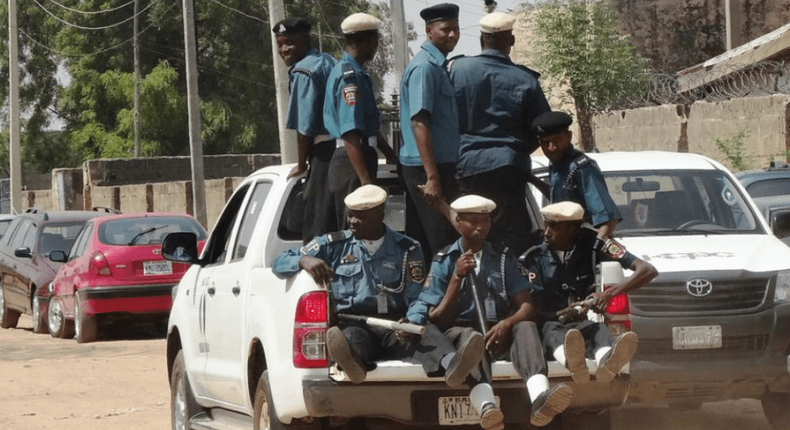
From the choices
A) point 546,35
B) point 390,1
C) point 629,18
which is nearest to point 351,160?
point 390,1

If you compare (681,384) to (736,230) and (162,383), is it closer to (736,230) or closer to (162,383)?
(736,230)

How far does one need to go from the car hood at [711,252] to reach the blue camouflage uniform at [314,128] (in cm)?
284

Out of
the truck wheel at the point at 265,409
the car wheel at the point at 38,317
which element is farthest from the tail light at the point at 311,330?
the car wheel at the point at 38,317

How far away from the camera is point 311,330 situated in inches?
280

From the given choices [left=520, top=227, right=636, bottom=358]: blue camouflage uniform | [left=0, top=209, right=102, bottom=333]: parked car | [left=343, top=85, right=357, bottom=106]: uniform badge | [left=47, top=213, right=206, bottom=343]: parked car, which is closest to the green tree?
[left=0, top=209, right=102, bottom=333]: parked car

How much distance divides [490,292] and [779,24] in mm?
34021

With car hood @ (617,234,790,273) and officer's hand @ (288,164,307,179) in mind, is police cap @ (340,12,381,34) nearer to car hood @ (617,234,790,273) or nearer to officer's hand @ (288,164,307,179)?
officer's hand @ (288,164,307,179)

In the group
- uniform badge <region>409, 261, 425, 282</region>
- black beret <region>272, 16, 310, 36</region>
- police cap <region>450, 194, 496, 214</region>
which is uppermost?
black beret <region>272, 16, 310, 36</region>

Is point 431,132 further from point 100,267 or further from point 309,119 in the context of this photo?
point 100,267

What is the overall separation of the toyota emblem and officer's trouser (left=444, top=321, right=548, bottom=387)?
3248 millimetres

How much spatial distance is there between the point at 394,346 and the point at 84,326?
12.1m

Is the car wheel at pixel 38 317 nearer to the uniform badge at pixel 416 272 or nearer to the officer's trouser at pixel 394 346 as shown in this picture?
the uniform badge at pixel 416 272

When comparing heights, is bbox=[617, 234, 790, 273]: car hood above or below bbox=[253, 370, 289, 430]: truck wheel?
above

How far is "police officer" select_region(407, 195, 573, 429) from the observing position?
697 cm
